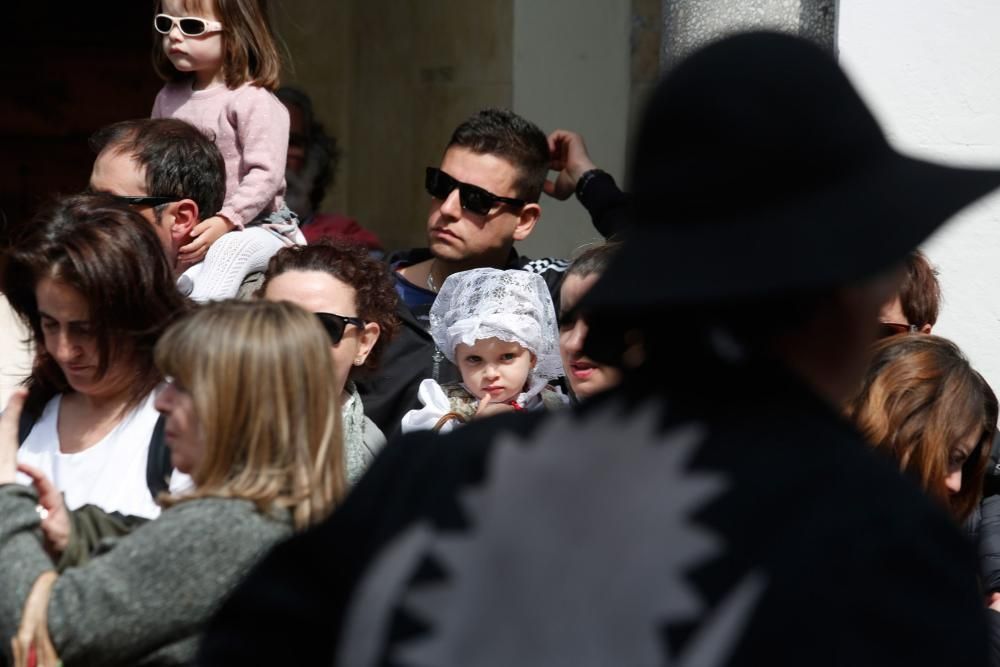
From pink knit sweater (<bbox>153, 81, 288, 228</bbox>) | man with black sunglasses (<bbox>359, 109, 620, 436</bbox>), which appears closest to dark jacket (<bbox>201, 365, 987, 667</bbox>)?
man with black sunglasses (<bbox>359, 109, 620, 436</bbox>)

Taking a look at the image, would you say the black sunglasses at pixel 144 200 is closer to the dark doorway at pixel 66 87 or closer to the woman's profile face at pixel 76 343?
the woman's profile face at pixel 76 343

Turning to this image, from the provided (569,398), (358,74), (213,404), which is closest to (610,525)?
(213,404)

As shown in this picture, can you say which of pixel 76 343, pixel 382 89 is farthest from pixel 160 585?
pixel 382 89

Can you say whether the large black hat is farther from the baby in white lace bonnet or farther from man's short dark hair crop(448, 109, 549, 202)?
man's short dark hair crop(448, 109, 549, 202)

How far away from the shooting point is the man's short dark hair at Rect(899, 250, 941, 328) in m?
3.44

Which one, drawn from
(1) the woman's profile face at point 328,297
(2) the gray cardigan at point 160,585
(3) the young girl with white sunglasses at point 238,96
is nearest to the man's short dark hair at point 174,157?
(3) the young girl with white sunglasses at point 238,96

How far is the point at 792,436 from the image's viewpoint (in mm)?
1231

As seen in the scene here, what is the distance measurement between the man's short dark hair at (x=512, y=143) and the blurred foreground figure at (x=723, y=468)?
9.15 feet

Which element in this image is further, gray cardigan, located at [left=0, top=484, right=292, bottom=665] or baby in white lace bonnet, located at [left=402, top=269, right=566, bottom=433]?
baby in white lace bonnet, located at [left=402, top=269, right=566, bottom=433]

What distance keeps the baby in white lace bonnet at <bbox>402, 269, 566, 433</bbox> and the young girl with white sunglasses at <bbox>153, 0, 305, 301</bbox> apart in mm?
594

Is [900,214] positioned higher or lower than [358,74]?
higher

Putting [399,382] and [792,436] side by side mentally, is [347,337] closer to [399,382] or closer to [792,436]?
[399,382]

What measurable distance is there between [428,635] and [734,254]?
0.43 m

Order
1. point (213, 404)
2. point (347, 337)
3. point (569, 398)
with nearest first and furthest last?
point (213, 404), point (347, 337), point (569, 398)
